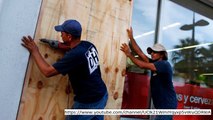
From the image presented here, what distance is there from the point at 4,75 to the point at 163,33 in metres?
2.77

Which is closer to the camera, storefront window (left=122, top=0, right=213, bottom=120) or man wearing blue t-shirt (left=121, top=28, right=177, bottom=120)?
man wearing blue t-shirt (left=121, top=28, right=177, bottom=120)

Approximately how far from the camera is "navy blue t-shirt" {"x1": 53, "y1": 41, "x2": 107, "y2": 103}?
2.59 metres

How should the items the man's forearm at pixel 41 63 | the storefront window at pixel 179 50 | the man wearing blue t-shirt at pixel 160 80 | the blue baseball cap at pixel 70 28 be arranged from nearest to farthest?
the man's forearm at pixel 41 63
the blue baseball cap at pixel 70 28
the man wearing blue t-shirt at pixel 160 80
the storefront window at pixel 179 50

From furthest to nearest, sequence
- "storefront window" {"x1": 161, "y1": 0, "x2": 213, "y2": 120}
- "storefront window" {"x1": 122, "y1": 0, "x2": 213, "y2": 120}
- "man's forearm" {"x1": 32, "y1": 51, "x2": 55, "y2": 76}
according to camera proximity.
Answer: "storefront window" {"x1": 161, "y1": 0, "x2": 213, "y2": 120} → "storefront window" {"x1": 122, "y1": 0, "x2": 213, "y2": 120} → "man's forearm" {"x1": 32, "y1": 51, "x2": 55, "y2": 76}

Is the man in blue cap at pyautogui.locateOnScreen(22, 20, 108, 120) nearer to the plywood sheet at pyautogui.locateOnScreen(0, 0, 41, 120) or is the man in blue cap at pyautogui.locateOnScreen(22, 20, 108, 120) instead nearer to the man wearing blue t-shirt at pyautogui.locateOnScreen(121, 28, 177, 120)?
the plywood sheet at pyautogui.locateOnScreen(0, 0, 41, 120)

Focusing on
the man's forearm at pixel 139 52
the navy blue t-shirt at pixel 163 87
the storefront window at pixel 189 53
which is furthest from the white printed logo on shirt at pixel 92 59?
the storefront window at pixel 189 53

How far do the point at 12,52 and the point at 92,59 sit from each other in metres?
0.76

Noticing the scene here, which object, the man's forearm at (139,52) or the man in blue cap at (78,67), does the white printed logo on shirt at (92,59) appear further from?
the man's forearm at (139,52)

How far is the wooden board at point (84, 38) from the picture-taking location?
2.76 m

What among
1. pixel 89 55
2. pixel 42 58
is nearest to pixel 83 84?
pixel 89 55

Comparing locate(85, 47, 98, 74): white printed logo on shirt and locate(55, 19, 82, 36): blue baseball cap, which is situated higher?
locate(55, 19, 82, 36): blue baseball cap

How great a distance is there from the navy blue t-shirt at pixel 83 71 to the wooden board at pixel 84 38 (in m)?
0.24

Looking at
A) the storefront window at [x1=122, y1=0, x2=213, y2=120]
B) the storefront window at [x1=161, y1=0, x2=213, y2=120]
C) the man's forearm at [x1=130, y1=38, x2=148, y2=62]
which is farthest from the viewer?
the storefront window at [x1=161, y1=0, x2=213, y2=120]

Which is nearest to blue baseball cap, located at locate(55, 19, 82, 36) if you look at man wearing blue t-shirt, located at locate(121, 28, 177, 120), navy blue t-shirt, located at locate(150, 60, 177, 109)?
man wearing blue t-shirt, located at locate(121, 28, 177, 120)
